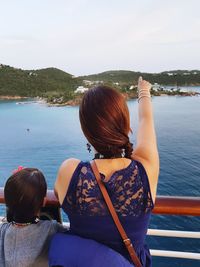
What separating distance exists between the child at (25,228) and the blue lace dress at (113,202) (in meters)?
0.13

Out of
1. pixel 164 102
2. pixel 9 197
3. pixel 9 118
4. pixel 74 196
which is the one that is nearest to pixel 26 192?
pixel 9 197

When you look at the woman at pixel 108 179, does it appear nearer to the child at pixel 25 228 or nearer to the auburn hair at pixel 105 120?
the auburn hair at pixel 105 120

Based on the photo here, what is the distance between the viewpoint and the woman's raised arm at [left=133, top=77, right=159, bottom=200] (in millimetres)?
628

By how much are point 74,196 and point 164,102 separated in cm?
4037

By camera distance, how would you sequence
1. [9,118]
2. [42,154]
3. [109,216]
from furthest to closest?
[9,118] → [42,154] → [109,216]

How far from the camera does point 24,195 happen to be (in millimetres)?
714

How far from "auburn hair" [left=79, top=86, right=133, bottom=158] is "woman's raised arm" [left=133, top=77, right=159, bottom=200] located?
0.15 feet

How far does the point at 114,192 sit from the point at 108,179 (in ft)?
0.09

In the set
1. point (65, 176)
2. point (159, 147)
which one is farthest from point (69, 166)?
point (159, 147)

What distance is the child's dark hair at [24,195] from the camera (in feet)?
2.35

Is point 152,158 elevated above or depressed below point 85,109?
below

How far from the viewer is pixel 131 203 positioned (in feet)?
1.98

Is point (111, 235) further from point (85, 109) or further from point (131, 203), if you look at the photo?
point (85, 109)

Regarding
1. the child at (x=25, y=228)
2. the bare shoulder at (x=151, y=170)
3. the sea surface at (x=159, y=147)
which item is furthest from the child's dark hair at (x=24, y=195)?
the sea surface at (x=159, y=147)
